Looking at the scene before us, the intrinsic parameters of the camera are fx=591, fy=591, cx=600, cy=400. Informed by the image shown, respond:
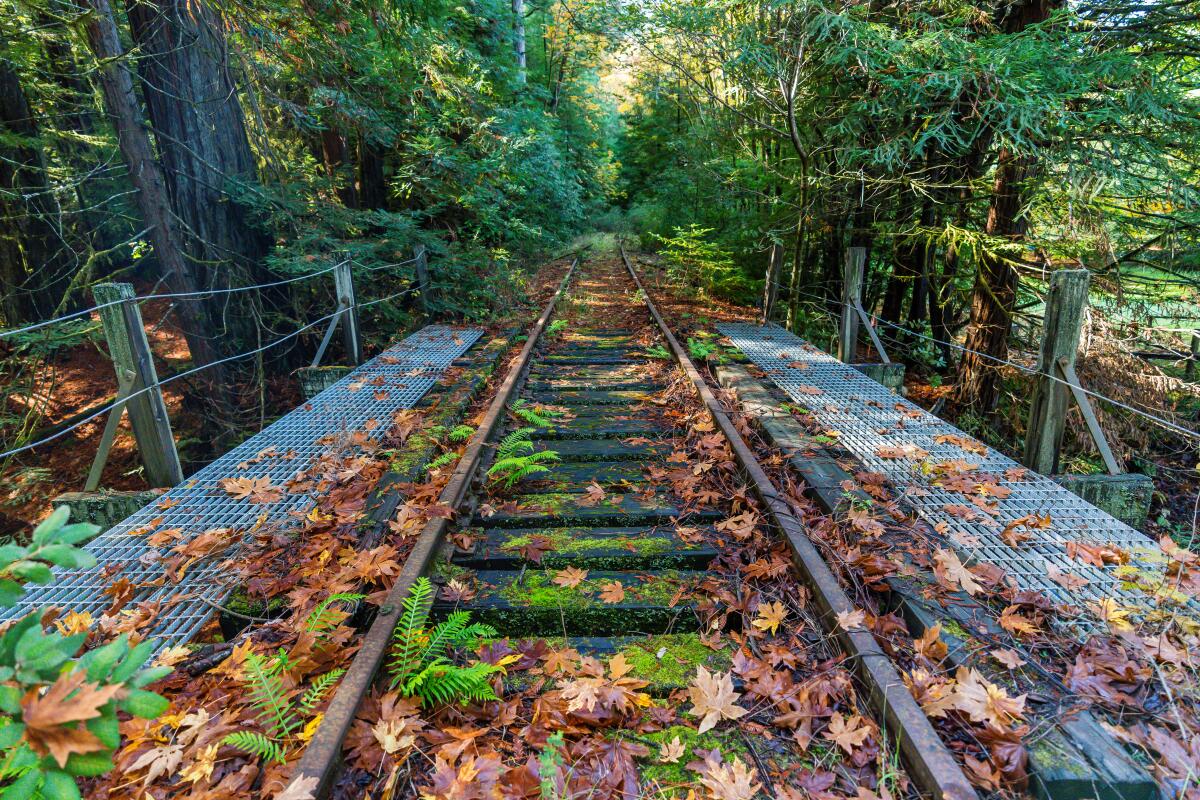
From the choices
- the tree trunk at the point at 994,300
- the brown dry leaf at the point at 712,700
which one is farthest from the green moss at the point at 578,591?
the tree trunk at the point at 994,300

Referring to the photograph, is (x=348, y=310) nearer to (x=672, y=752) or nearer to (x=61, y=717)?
(x=672, y=752)

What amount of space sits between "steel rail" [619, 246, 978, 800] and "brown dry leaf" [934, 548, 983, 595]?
56 centimetres

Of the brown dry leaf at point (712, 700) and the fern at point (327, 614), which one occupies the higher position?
the fern at point (327, 614)

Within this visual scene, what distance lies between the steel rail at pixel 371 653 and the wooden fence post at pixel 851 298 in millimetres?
5217

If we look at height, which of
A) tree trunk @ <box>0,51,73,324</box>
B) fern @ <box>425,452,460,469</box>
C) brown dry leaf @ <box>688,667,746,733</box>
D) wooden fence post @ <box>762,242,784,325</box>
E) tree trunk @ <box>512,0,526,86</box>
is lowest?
brown dry leaf @ <box>688,667,746,733</box>

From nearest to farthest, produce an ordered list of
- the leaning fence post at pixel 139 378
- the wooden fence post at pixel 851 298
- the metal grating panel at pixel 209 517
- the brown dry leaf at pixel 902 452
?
the metal grating panel at pixel 209 517
the leaning fence post at pixel 139 378
the brown dry leaf at pixel 902 452
the wooden fence post at pixel 851 298

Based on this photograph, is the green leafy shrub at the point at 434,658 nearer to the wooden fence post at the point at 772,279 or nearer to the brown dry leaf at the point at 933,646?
the brown dry leaf at the point at 933,646

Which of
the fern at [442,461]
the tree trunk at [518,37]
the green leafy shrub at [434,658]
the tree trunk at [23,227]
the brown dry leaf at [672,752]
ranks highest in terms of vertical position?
the tree trunk at [518,37]

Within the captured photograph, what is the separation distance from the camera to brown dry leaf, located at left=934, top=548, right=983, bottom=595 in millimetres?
2830

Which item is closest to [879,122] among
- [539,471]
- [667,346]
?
[667,346]

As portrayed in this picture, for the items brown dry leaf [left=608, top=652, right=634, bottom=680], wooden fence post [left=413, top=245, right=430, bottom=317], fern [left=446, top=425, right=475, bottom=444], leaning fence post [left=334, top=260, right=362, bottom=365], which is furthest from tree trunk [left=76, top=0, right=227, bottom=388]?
brown dry leaf [left=608, top=652, right=634, bottom=680]

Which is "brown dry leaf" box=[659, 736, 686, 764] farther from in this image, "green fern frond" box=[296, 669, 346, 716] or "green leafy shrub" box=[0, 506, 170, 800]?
"green leafy shrub" box=[0, 506, 170, 800]

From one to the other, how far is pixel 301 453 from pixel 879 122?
779 centimetres

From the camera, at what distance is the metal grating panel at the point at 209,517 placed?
2.85 metres
